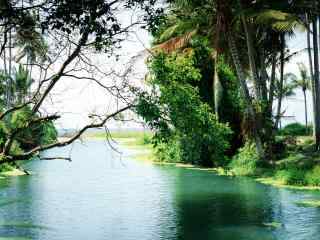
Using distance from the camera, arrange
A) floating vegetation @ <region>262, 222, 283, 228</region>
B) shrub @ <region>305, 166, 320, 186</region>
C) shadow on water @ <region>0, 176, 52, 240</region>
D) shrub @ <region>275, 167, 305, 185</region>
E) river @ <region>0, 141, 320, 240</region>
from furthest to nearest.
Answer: shrub @ <region>275, 167, 305, 185</region> < shrub @ <region>305, 166, 320, 186</region> < floating vegetation @ <region>262, 222, 283, 228</region> < shadow on water @ <region>0, 176, 52, 240</region> < river @ <region>0, 141, 320, 240</region>

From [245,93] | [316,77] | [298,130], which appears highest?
[316,77]

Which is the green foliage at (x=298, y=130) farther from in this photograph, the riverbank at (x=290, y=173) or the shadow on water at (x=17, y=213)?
the shadow on water at (x=17, y=213)

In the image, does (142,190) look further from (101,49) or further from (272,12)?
(101,49)

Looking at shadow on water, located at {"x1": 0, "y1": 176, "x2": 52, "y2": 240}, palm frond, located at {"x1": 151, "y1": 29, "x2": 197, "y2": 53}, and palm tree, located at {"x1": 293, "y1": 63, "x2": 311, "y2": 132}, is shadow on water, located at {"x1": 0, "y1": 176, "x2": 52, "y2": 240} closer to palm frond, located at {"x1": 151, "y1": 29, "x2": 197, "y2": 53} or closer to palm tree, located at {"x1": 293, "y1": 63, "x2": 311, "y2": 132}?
palm frond, located at {"x1": 151, "y1": 29, "x2": 197, "y2": 53}

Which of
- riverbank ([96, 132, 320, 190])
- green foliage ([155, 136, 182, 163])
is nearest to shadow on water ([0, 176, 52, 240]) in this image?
riverbank ([96, 132, 320, 190])

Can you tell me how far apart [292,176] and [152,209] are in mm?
9399

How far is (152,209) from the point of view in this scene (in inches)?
838

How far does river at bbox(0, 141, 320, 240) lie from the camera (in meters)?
16.9

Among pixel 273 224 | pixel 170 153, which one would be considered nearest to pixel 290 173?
pixel 273 224

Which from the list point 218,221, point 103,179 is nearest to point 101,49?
point 218,221

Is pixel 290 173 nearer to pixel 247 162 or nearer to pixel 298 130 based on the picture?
pixel 247 162

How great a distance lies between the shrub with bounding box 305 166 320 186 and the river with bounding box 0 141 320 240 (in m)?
1.87

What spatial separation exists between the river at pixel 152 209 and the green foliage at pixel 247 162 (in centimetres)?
158

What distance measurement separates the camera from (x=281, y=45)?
37.4 m
